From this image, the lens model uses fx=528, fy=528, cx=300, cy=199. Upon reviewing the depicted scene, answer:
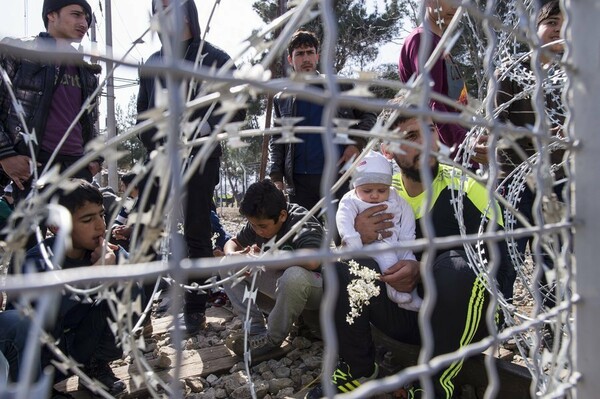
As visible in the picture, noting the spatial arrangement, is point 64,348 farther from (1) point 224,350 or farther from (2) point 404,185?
(2) point 404,185

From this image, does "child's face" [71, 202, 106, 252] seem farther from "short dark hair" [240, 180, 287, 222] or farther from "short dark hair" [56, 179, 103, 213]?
"short dark hair" [240, 180, 287, 222]

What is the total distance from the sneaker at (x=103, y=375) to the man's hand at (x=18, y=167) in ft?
3.33

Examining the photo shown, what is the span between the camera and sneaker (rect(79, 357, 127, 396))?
2.53 meters

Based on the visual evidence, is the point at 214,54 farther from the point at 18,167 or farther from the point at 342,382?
the point at 342,382

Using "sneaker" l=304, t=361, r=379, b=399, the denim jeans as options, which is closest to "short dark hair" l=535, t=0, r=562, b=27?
the denim jeans

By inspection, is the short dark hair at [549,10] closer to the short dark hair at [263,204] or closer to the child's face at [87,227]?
the short dark hair at [263,204]

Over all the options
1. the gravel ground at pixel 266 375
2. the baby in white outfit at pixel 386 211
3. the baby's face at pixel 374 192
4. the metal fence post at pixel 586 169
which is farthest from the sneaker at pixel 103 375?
the metal fence post at pixel 586 169

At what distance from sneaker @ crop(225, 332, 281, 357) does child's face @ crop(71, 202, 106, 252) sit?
3.20 ft

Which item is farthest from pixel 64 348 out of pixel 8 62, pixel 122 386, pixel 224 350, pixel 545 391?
pixel 545 391

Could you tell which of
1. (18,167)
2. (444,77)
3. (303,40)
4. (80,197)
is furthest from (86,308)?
(444,77)

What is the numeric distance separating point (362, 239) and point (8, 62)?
2060mm

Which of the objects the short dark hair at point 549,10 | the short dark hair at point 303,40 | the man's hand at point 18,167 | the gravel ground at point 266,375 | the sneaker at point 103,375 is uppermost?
the short dark hair at point 303,40

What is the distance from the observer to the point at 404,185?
2.79m

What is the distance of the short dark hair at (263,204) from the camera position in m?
2.88
